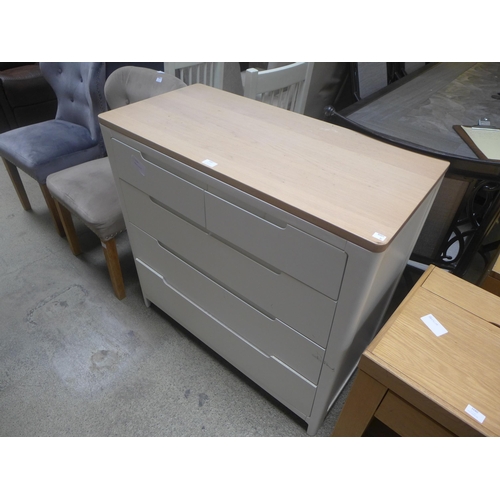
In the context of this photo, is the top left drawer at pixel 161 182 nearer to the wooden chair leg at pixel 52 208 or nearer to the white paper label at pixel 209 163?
the white paper label at pixel 209 163

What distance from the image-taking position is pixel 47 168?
159cm

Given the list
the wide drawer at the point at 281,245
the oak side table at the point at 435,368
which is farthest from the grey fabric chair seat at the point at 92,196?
the oak side table at the point at 435,368

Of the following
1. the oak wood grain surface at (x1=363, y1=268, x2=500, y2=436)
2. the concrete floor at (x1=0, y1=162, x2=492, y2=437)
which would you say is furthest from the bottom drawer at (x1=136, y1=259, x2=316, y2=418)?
the oak wood grain surface at (x1=363, y1=268, x2=500, y2=436)

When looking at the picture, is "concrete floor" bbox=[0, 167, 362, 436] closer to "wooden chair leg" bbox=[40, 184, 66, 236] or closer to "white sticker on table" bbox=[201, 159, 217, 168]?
"wooden chair leg" bbox=[40, 184, 66, 236]

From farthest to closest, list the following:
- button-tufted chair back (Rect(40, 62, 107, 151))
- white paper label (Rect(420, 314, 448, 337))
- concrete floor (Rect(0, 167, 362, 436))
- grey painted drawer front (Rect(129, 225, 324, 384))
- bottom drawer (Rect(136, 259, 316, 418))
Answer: button-tufted chair back (Rect(40, 62, 107, 151)) < concrete floor (Rect(0, 167, 362, 436)) < bottom drawer (Rect(136, 259, 316, 418)) < grey painted drawer front (Rect(129, 225, 324, 384)) < white paper label (Rect(420, 314, 448, 337))

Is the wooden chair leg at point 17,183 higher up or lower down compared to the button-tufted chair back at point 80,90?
lower down

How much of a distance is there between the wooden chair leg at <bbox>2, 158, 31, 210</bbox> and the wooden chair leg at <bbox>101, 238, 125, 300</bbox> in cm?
85

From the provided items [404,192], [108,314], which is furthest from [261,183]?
[108,314]

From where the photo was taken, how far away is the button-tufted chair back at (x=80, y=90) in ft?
5.10

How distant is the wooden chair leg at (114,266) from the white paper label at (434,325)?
1.12 metres

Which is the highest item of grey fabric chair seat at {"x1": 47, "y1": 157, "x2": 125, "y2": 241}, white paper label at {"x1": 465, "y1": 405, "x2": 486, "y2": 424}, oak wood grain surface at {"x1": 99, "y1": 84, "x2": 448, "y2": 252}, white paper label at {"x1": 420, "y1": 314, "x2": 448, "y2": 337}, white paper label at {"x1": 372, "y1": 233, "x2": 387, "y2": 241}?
oak wood grain surface at {"x1": 99, "y1": 84, "x2": 448, "y2": 252}

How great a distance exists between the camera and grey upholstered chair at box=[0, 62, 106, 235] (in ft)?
5.16

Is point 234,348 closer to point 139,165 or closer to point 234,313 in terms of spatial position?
point 234,313

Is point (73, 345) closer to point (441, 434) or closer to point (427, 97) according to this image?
point (441, 434)
